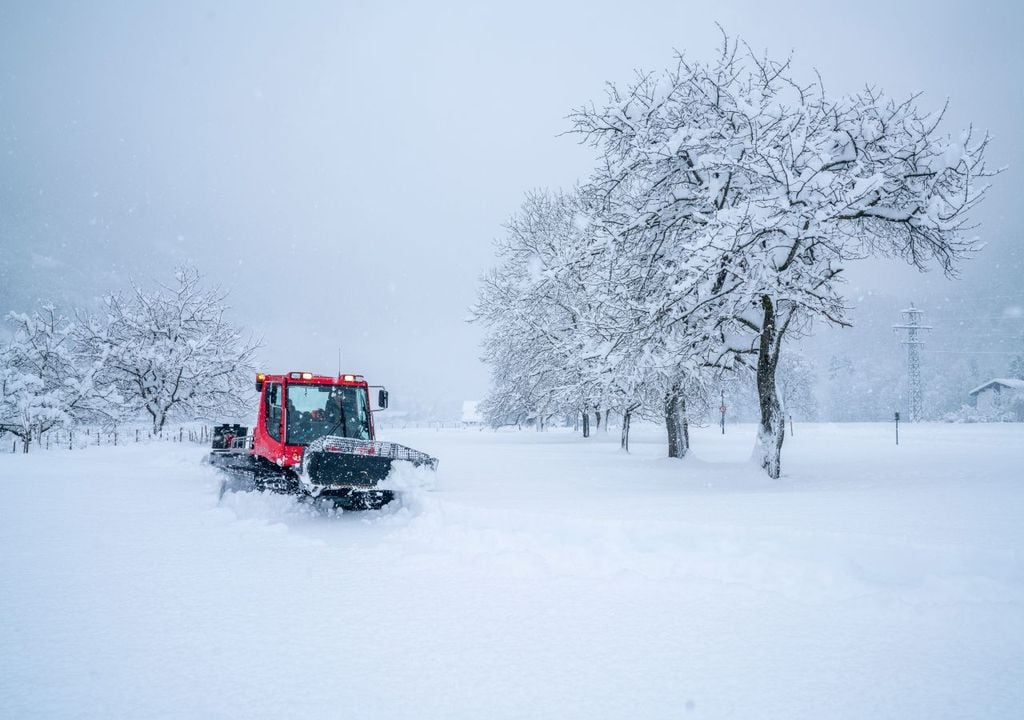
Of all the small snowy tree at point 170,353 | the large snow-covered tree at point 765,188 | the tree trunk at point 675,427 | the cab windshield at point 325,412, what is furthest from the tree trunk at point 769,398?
the small snowy tree at point 170,353

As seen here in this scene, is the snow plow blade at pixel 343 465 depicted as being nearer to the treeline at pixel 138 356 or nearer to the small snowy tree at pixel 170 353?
the treeline at pixel 138 356

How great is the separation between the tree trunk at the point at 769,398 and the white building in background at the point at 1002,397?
7316cm

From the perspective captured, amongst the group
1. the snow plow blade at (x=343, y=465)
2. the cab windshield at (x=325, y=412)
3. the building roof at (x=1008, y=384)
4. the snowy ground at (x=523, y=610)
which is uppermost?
the building roof at (x=1008, y=384)

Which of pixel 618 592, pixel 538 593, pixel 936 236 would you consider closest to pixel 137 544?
pixel 538 593

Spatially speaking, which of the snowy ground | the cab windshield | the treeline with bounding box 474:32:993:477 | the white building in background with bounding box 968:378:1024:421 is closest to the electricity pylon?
the white building in background with bounding box 968:378:1024:421

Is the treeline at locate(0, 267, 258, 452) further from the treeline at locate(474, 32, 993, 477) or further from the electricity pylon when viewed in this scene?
the electricity pylon

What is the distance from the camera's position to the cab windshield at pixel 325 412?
10812 mm

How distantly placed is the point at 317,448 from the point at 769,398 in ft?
31.4

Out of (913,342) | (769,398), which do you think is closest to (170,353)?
(769,398)

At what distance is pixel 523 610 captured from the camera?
4.97 metres

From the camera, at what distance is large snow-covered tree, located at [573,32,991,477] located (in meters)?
10.6

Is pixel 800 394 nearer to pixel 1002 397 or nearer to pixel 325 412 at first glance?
pixel 1002 397

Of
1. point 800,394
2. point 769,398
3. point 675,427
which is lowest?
point 675,427

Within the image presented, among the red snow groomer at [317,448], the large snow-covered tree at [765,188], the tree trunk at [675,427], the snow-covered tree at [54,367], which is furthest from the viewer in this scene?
the snow-covered tree at [54,367]
